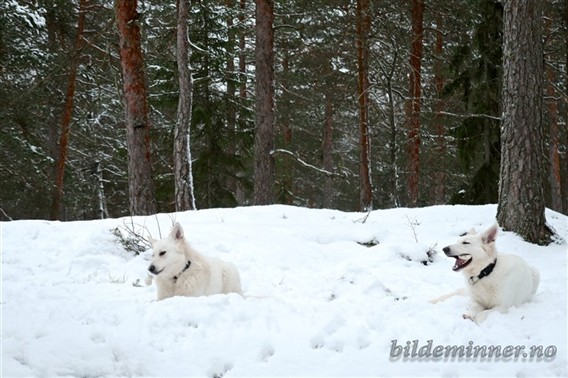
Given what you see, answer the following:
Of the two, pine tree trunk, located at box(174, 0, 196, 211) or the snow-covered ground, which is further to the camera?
pine tree trunk, located at box(174, 0, 196, 211)

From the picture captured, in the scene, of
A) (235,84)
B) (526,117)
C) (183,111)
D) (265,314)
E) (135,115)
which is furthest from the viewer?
(235,84)

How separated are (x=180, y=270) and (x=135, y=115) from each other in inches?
269

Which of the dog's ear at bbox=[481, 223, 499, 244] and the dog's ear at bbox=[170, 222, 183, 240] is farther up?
the dog's ear at bbox=[170, 222, 183, 240]

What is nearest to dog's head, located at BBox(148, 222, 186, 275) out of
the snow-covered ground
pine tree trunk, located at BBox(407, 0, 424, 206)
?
the snow-covered ground

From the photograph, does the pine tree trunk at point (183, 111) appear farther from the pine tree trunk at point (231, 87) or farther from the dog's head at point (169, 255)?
the dog's head at point (169, 255)

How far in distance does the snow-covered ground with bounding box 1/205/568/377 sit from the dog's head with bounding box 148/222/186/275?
15.9 inches

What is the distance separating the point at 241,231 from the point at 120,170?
17217mm

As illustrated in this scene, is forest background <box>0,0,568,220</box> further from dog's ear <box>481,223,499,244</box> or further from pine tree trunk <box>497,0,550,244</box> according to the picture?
dog's ear <box>481,223,499,244</box>

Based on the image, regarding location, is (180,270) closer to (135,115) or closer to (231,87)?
(135,115)

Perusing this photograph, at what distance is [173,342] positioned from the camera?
3.87 m

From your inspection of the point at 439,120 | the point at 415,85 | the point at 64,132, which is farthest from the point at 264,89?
the point at 64,132

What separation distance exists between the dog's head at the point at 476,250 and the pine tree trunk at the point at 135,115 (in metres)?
7.94

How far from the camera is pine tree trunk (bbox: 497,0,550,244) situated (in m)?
7.86

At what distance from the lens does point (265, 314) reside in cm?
448
